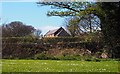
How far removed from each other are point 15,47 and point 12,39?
1985 millimetres

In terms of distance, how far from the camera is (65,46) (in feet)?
90.5

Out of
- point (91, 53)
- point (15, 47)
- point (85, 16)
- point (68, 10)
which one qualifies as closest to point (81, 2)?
point (85, 16)

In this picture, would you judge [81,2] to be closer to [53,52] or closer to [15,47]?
[53,52]

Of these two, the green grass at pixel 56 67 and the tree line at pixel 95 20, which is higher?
the tree line at pixel 95 20

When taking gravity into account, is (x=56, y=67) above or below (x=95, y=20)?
below

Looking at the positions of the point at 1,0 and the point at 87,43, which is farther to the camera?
the point at 87,43

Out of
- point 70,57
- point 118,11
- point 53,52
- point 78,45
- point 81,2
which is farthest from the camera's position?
point 78,45

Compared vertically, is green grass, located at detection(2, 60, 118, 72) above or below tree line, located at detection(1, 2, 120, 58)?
below

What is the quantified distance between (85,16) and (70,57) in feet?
12.0

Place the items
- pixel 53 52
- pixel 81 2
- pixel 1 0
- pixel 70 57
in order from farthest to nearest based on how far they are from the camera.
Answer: pixel 53 52, pixel 70 57, pixel 81 2, pixel 1 0

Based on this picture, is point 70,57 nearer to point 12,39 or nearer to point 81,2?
point 81,2

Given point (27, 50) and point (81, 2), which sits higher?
point (81, 2)

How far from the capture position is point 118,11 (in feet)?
38.8

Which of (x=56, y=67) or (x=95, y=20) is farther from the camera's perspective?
(x=95, y=20)
